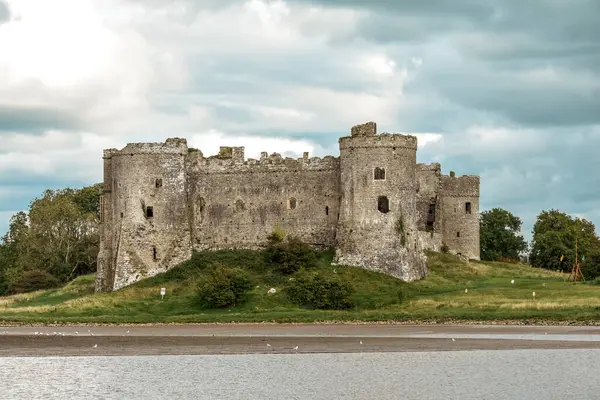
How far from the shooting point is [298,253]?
67.8 m

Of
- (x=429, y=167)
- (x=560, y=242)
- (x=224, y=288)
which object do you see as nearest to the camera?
(x=224, y=288)

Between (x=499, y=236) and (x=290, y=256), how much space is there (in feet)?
127

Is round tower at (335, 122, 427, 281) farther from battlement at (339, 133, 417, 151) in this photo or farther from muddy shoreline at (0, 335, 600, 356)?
muddy shoreline at (0, 335, 600, 356)

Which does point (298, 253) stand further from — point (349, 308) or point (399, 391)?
point (399, 391)

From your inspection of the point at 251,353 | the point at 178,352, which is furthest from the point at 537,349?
the point at 178,352

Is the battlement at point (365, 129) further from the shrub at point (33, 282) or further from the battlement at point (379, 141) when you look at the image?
the shrub at point (33, 282)

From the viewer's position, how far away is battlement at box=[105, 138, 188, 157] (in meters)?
70.7

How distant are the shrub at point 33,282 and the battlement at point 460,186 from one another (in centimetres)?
3005

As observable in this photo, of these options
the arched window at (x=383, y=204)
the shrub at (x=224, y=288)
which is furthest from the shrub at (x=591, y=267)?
the shrub at (x=224, y=288)

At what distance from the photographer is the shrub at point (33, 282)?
291 feet

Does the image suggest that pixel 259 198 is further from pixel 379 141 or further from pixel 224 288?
pixel 224 288

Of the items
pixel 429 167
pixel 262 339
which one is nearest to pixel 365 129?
pixel 429 167

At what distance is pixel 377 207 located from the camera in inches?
2677

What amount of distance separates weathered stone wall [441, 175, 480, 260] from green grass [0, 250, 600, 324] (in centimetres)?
689
